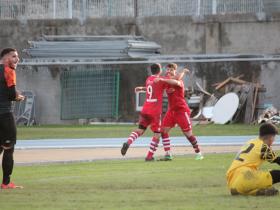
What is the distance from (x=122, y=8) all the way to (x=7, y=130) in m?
24.0

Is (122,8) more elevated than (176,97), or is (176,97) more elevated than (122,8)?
(122,8)

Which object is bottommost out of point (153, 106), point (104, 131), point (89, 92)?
point (104, 131)

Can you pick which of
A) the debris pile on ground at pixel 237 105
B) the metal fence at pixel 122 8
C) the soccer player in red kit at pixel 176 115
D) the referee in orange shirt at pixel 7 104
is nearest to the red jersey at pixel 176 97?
the soccer player in red kit at pixel 176 115

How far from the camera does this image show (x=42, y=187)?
14.4 m

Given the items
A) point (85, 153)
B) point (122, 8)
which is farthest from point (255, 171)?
point (122, 8)

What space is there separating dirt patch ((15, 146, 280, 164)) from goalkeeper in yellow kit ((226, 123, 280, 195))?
7517 millimetres

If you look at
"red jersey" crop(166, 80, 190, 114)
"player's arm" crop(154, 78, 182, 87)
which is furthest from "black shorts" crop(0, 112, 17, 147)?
"red jersey" crop(166, 80, 190, 114)

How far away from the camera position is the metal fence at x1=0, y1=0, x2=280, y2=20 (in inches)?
1420

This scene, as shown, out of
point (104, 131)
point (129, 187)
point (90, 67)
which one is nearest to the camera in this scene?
point (129, 187)

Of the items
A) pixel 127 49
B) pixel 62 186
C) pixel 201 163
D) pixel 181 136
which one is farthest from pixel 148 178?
pixel 127 49

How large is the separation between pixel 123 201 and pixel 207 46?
2450cm

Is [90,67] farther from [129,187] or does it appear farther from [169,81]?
[129,187]

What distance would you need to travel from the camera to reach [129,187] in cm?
1407

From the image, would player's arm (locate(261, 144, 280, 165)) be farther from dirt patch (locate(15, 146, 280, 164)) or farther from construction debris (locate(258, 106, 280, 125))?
construction debris (locate(258, 106, 280, 125))
